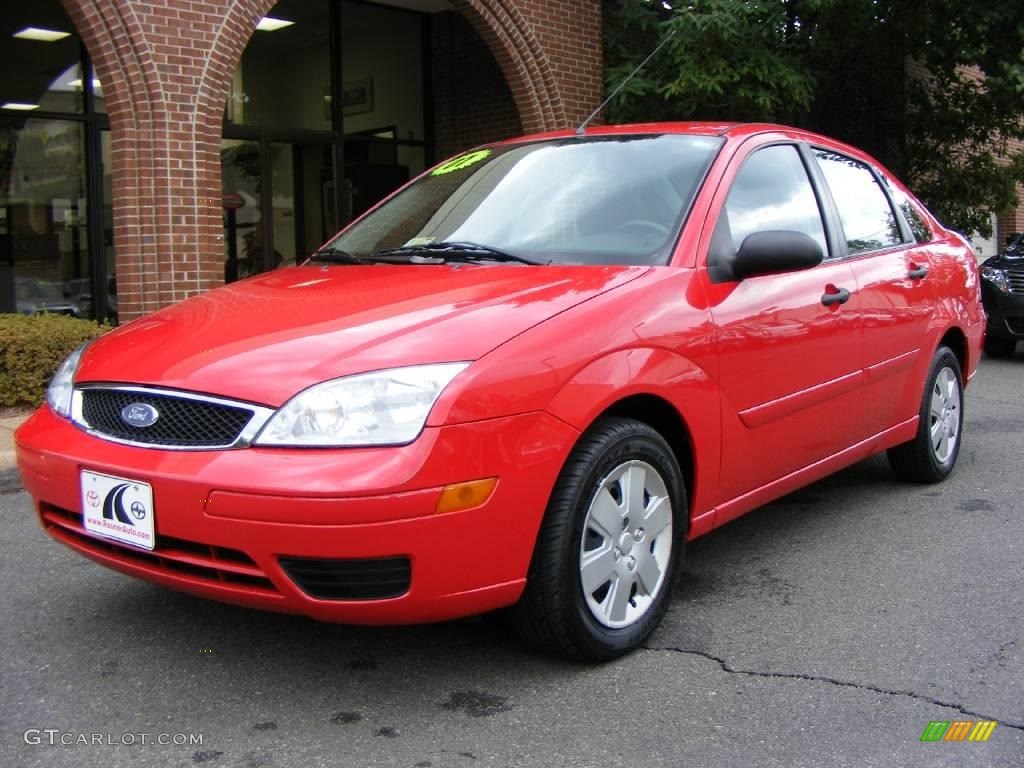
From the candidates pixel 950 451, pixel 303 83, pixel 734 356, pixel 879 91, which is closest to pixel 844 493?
pixel 950 451

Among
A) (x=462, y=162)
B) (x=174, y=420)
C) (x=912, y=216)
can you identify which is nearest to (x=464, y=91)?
(x=912, y=216)

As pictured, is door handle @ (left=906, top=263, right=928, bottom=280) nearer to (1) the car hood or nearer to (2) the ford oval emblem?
(1) the car hood

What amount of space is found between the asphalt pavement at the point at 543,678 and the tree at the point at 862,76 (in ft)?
25.3

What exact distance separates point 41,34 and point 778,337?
9.57 metres

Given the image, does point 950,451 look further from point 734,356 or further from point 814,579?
point 734,356

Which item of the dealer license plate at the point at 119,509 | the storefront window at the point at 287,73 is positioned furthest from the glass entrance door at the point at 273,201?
the dealer license plate at the point at 119,509

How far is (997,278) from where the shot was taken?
1128 centimetres

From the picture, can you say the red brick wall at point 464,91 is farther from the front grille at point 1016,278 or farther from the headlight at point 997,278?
the front grille at point 1016,278

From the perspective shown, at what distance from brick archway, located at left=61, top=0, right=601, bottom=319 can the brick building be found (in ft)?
0.04

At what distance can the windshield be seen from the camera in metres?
3.66

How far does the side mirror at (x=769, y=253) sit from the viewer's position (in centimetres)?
357

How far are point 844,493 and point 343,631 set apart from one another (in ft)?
9.34

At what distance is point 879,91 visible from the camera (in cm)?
1438

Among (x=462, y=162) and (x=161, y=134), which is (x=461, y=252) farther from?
(x=161, y=134)
